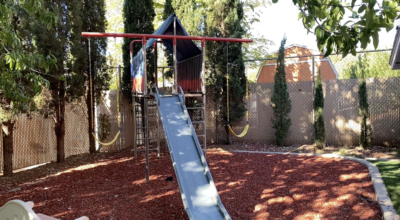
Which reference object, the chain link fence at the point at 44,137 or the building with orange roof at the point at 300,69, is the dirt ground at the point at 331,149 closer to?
the chain link fence at the point at 44,137

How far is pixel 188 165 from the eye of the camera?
18.0 feet

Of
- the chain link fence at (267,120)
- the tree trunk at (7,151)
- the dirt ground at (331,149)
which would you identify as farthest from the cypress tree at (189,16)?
the tree trunk at (7,151)

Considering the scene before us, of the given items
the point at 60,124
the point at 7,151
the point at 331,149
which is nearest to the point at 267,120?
the point at 331,149

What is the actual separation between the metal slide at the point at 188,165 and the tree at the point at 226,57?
11.8ft

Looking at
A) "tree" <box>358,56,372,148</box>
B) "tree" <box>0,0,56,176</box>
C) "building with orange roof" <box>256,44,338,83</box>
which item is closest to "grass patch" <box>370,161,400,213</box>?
"tree" <box>358,56,372,148</box>

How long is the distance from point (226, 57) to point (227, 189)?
19.3 feet

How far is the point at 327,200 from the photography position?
4.99 meters

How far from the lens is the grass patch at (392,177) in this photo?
4688mm

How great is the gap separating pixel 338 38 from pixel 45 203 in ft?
16.2

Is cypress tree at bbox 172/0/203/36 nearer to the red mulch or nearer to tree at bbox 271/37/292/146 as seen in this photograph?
tree at bbox 271/37/292/146

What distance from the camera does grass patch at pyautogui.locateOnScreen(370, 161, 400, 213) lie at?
4688 mm

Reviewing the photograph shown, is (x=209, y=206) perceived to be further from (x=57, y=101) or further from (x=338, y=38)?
(x=57, y=101)

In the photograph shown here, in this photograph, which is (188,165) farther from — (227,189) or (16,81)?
(16,81)

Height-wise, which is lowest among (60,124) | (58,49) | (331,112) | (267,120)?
(267,120)
